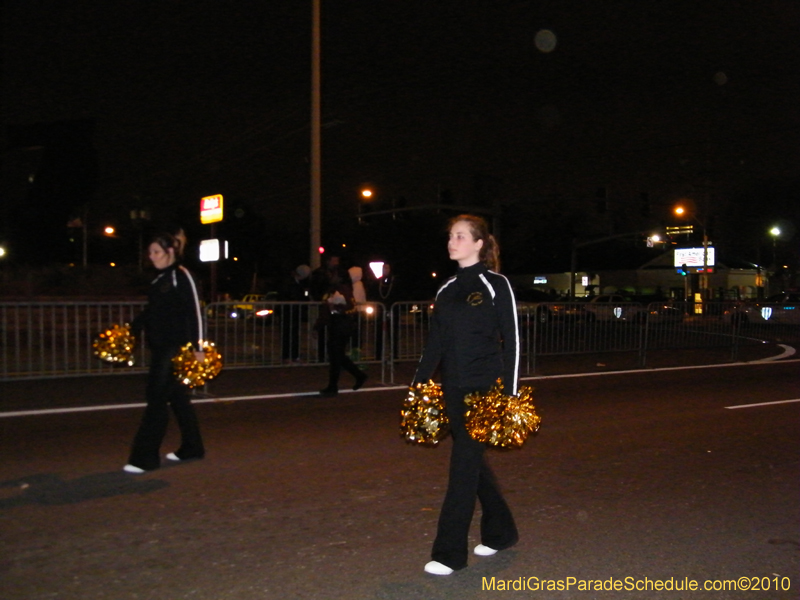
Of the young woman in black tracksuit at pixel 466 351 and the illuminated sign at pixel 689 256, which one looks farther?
the illuminated sign at pixel 689 256

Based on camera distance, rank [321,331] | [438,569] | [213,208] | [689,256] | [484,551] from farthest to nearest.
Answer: [689,256], [213,208], [321,331], [484,551], [438,569]

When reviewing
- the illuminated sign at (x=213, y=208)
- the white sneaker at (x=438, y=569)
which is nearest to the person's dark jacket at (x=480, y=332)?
the white sneaker at (x=438, y=569)

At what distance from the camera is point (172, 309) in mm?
6473

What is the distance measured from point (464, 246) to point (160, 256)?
3.01 metres

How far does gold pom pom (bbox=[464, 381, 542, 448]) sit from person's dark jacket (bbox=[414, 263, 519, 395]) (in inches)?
2.6

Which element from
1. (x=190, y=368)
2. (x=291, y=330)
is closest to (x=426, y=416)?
(x=190, y=368)

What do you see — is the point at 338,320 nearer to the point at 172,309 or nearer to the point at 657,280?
the point at 172,309

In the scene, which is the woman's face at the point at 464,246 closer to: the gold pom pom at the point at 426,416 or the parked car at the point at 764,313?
the gold pom pom at the point at 426,416

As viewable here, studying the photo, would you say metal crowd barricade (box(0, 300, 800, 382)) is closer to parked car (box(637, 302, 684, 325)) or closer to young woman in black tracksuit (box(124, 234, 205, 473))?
parked car (box(637, 302, 684, 325))

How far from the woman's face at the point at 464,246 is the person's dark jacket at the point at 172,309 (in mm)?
2817

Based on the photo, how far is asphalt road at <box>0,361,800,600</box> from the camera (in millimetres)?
4441

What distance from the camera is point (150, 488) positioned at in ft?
20.0

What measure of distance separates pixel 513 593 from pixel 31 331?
960 centimetres

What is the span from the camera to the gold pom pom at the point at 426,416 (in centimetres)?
446
